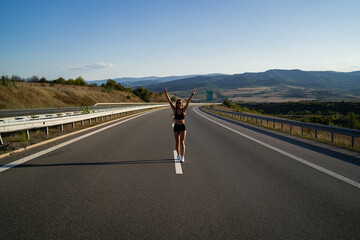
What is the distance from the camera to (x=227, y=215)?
3.65 metres

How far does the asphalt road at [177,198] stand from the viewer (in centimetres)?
323

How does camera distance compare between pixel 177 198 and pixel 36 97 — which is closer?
pixel 177 198

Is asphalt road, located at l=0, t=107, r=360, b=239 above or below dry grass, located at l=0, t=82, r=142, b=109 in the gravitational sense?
below

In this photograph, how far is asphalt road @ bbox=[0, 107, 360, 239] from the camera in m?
3.23

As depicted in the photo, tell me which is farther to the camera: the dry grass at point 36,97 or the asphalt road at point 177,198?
the dry grass at point 36,97

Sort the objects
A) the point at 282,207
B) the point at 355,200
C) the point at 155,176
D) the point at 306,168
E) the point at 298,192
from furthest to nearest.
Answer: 1. the point at 306,168
2. the point at 155,176
3. the point at 298,192
4. the point at 355,200
5. the point at 282,207

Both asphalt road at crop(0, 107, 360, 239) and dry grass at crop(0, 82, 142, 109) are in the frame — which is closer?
asphalt road at crop(0, 107, 360, 239)

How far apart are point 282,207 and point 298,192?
2.88 ft

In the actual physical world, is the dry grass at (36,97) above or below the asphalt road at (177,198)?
above

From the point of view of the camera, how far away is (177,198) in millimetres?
4293

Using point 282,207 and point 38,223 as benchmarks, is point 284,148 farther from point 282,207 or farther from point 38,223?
point 38,223

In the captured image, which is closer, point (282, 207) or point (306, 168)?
point (282, 207)

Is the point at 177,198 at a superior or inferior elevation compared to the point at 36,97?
inferior

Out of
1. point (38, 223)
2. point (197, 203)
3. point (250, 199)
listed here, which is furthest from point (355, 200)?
point (38, 223)
